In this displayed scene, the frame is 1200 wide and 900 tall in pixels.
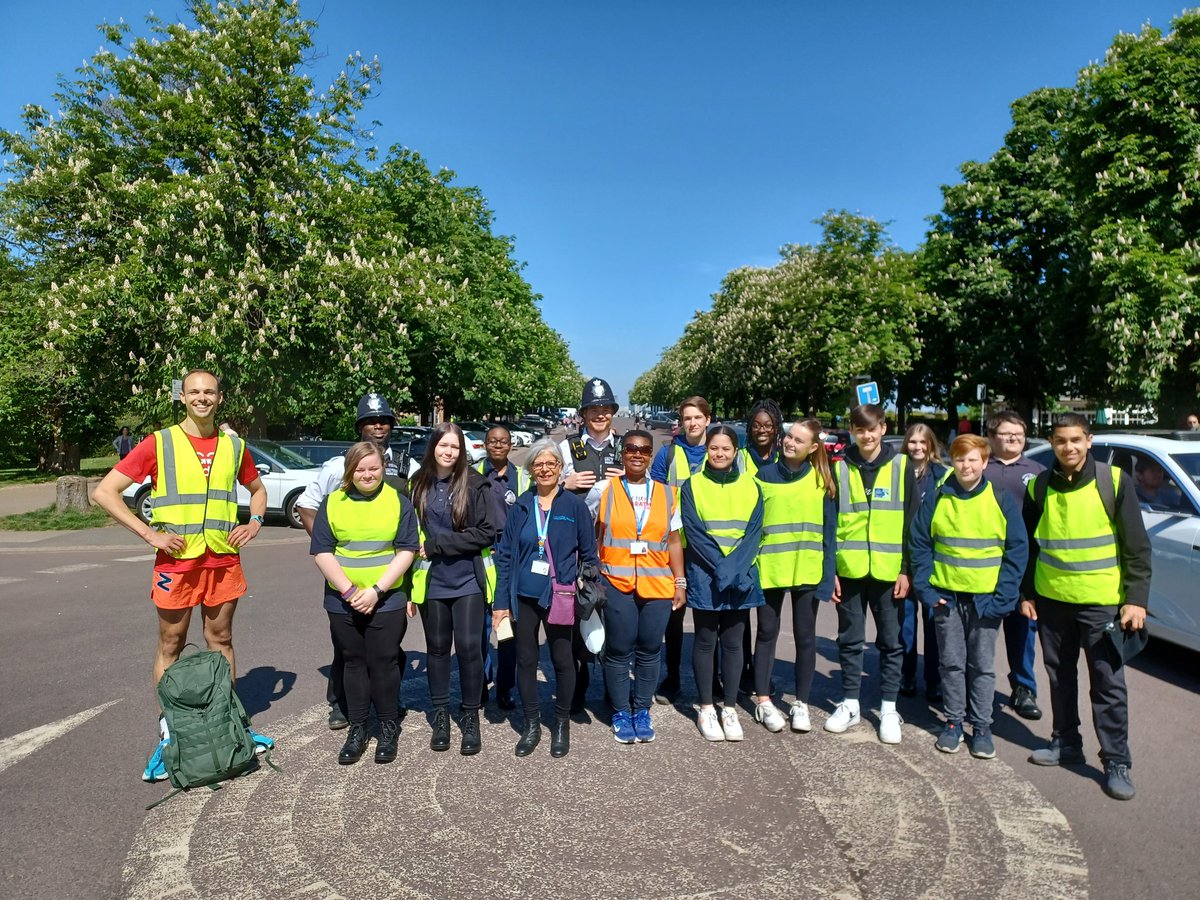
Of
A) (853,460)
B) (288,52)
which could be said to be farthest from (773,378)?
(853,460)

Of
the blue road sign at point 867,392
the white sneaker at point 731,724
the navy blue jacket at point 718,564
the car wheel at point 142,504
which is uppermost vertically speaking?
the blue road sign at point 867,392

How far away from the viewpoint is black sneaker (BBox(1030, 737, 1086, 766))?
175 inches

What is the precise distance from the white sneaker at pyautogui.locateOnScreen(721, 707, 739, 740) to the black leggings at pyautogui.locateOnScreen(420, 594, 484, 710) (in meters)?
1.48

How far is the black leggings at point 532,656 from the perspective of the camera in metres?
4.72

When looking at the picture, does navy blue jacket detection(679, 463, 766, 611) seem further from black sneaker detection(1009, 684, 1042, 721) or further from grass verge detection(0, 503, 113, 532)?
grass verge detection(0, 503, 113, 532)

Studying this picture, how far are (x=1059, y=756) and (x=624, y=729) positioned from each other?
239 cm

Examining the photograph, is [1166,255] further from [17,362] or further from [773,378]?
[17,362]

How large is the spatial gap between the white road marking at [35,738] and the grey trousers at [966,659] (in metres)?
5.25

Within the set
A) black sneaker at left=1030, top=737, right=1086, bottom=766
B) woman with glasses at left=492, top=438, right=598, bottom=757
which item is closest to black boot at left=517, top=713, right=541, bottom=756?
woman with glasses at left=492, top=438, right=598, bottom=757

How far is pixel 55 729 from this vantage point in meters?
4.98

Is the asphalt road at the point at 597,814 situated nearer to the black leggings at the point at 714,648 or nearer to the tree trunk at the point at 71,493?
the black leggings at the point at 714,648

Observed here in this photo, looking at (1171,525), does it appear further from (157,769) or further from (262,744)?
(157,769)

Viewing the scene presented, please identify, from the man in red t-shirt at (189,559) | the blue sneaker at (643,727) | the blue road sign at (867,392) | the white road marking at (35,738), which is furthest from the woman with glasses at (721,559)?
the blue road sign at (867,392)

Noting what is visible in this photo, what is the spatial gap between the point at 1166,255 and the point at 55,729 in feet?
76.2
